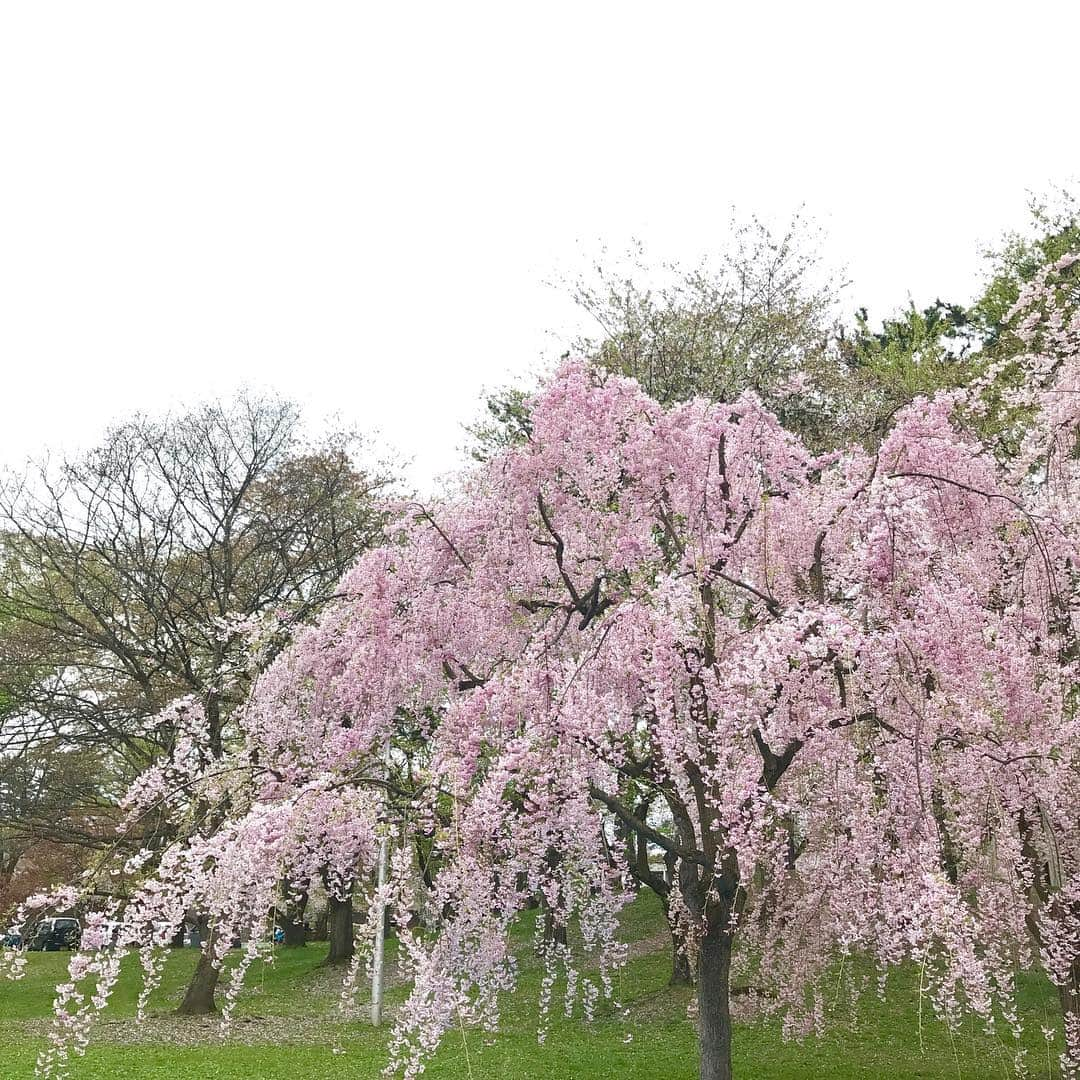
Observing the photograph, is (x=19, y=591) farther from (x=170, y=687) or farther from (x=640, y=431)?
(x=640, y=431)

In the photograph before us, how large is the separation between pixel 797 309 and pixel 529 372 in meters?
5.46

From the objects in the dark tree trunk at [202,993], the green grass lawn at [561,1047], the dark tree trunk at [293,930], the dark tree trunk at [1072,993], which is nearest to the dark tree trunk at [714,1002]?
the green grass lawn at [561,1047]

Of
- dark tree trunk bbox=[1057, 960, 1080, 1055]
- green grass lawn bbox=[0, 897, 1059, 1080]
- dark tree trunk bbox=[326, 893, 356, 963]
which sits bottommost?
green grass lawn bbox=[0, 897, 1059, 1080]

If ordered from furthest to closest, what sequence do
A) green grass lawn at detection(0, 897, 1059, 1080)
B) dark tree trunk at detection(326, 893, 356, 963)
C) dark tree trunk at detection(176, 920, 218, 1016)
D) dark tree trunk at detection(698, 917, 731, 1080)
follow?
dark tree trunk at detection(326, 893, 356, 963) → dark tree trunk at detection(176, 920, 218, 1016) → green grass lawn at detection(0, 897, 1059, 1080) → dark tree trunk at detection(698, 917, 731, 1080)

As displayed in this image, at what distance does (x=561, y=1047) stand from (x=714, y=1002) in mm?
6186

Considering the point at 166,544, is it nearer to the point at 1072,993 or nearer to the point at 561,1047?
the point at 561,1047

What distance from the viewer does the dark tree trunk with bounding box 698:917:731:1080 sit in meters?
7.85

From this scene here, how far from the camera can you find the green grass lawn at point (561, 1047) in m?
11.2

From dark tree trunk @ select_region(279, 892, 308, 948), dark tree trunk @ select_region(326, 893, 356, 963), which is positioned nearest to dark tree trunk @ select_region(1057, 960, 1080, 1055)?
dark tree trunk @ select_region(326, 893, 356, 963)

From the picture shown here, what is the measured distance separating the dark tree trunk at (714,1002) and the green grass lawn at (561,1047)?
263 centimetres

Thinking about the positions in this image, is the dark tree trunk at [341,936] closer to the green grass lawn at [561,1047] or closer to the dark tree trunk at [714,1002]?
the green grass lawn at [561,1047]

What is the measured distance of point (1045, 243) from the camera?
17.4 metres

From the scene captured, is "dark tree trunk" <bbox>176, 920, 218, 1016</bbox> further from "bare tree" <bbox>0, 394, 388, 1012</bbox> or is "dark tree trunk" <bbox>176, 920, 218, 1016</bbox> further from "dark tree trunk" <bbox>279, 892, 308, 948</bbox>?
"dark tree trunk" <bbox>279, 892, 308, 948</bbox>

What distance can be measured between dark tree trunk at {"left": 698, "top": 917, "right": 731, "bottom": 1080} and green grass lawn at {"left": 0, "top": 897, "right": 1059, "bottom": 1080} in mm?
2632
